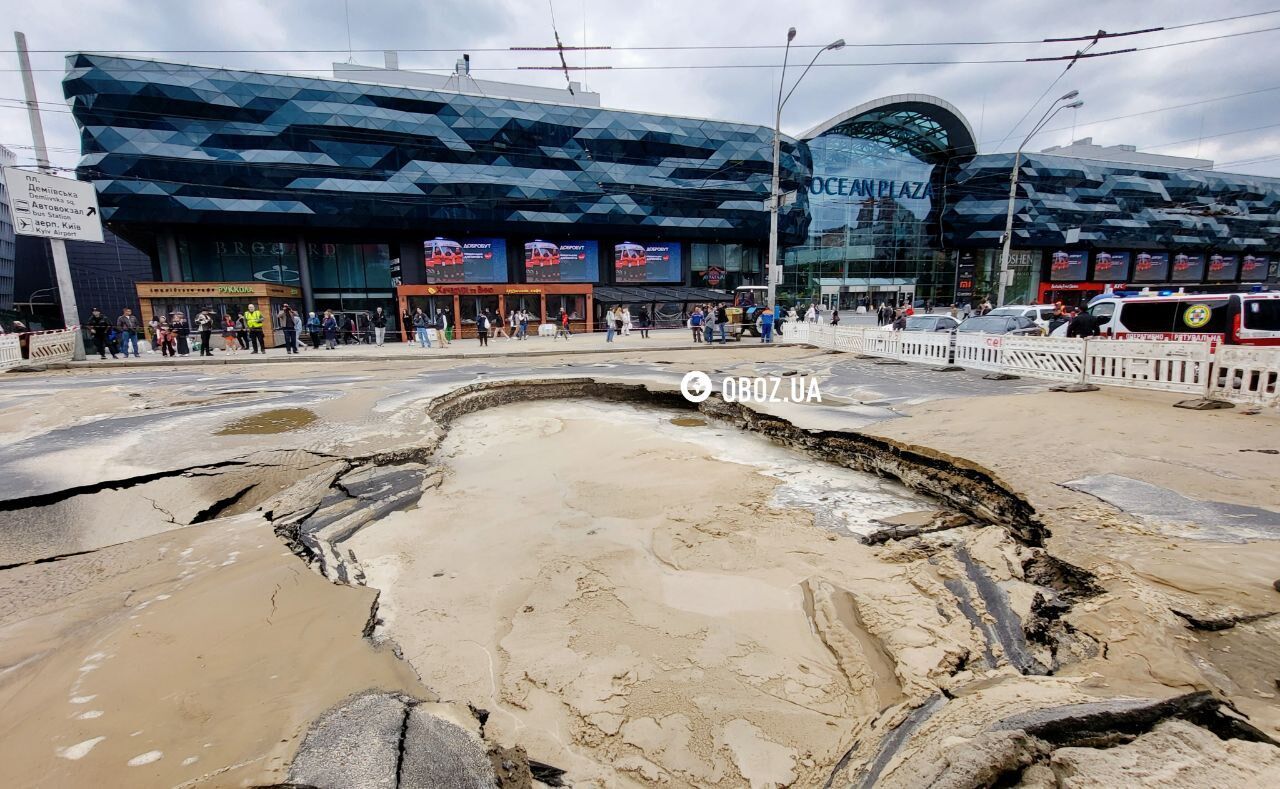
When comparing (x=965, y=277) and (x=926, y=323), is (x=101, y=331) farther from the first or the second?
(x=965, y=277)

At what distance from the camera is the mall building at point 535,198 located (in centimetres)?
2461

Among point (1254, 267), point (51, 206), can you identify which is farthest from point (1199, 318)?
point (1254, 267)

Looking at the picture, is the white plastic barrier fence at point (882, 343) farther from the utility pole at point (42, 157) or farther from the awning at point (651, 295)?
the utility pole at point (42, 157)

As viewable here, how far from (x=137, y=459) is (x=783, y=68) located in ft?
68.6

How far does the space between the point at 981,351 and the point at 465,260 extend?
27.1 meters

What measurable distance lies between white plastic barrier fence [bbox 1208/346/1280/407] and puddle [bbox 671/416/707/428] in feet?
24.5

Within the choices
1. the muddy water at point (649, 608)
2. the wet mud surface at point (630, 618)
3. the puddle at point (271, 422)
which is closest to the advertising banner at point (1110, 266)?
the wet mud surface at point (630, 618)

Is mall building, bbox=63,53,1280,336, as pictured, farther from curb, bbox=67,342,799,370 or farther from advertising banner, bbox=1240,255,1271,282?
advertising banner, bbox=1240,255,1271,282

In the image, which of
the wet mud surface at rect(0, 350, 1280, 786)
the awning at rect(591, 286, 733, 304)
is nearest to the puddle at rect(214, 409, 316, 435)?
the wet mud surface at rect(0, 350, 1280, 786)

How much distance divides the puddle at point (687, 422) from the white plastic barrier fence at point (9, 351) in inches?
731

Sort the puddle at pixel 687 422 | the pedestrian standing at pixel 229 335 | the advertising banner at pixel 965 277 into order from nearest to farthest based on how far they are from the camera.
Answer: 1. the puddle at pixel 687 422
2. the pedestrian standing at pixel 229 335
3. the advertising banner at pixel 965 277

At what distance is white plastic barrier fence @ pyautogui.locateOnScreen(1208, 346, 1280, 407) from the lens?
6.80 metres

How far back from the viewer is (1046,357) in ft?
33.7

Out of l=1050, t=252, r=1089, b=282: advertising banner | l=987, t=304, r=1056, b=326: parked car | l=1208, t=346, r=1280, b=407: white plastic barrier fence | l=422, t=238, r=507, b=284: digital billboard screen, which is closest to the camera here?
l=1208, t=346, r=1280, b=407: white plastic barrier fence
